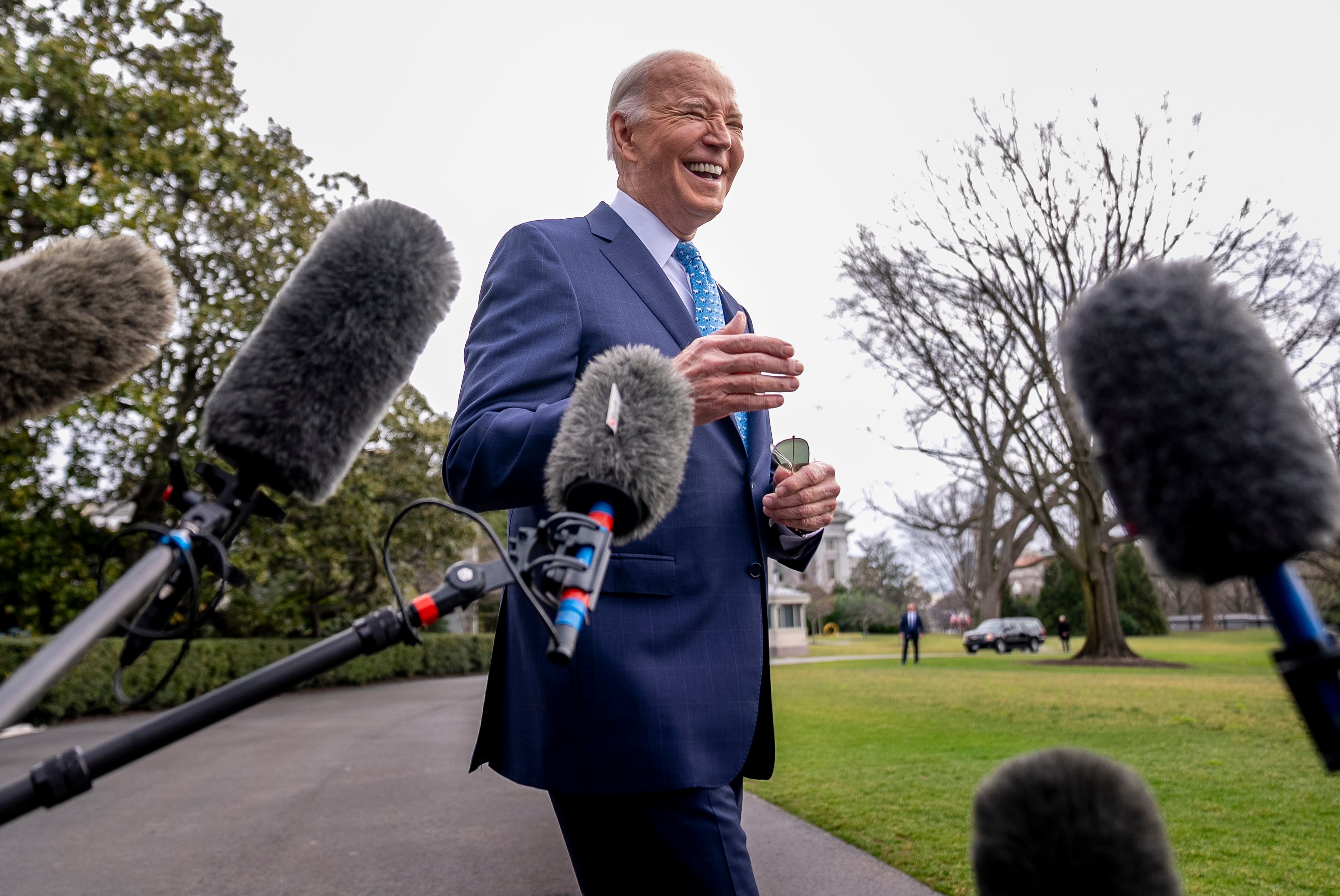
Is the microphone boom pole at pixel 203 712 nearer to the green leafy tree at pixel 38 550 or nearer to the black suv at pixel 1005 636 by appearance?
the green leafy tree at pixel 38 550

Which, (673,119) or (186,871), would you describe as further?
(186,871)

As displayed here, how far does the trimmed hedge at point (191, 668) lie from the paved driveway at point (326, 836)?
1102mm

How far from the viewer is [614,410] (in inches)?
47.6

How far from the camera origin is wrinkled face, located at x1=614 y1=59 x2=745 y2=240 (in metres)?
2.37

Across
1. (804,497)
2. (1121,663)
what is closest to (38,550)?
(804,497)

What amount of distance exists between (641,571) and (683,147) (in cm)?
111

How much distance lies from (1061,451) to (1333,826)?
62.4 ft

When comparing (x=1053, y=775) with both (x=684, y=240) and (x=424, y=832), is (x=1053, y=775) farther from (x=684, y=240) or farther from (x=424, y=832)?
(x=424, y=832)

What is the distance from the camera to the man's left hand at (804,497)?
6.67ft

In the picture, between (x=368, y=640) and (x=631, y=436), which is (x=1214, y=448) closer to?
(x=631, y=436)

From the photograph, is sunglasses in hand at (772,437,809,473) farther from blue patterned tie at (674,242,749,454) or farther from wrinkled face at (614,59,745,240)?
wrinkled face at (614,59,745,240)

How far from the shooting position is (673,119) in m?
2.38

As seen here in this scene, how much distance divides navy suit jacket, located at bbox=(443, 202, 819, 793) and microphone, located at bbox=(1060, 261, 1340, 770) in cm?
94

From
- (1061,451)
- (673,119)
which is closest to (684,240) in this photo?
(673,119)
